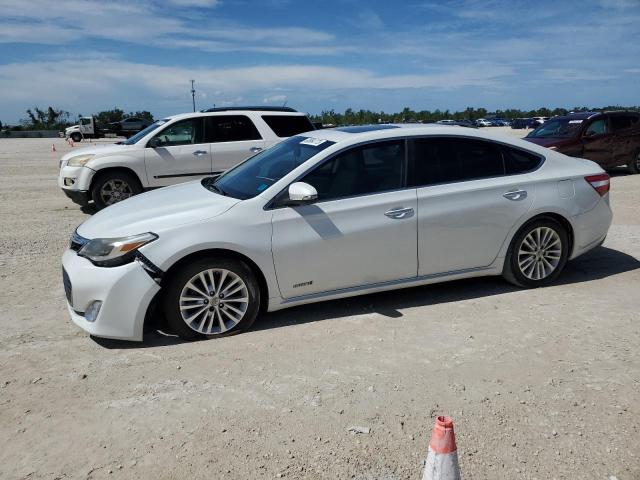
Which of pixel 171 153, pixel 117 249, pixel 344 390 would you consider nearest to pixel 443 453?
pixel 344 390

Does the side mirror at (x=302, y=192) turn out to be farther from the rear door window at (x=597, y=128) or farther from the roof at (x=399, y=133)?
the rear door window at (x=597, y=128)

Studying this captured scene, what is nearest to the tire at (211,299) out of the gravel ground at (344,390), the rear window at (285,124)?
the gravel ground at (344,390)

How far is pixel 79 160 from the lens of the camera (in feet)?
32.2

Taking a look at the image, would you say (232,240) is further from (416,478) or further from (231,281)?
(416,478)

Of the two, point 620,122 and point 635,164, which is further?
point 635,164

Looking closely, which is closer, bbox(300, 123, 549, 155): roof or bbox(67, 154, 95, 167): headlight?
bbox(300, 123, 549, 155): roof

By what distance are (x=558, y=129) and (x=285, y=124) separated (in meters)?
7.70

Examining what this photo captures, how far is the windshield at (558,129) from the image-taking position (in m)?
13.9

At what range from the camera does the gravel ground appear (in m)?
2.96

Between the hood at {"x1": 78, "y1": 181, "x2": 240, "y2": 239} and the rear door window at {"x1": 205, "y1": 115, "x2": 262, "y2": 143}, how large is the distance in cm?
531

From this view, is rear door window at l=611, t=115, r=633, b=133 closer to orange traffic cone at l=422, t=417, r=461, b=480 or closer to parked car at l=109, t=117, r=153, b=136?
orange traffic cone at l=422, t=417, r=461, b=480

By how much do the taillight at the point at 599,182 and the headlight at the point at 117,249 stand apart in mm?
4169

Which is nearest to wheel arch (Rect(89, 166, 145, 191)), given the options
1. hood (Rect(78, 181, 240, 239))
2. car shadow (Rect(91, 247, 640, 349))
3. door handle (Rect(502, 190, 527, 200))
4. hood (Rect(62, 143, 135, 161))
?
hood (Rect(62, 143, 135, 161))

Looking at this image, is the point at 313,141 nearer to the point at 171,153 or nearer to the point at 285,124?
the point at 171,153
